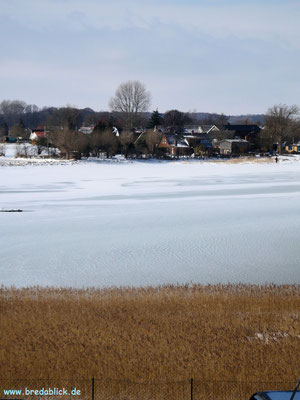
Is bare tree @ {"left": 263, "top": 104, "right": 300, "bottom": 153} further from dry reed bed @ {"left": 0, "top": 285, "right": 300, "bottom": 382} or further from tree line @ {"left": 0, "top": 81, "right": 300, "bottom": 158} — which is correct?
dry reed bed @ {"left": 0, "top": 285, "right": 300, "bottom": 382}

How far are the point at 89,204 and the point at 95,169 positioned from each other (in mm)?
24613

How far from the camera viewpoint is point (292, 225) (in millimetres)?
18719

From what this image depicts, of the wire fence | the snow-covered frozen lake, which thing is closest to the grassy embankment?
the wire fence

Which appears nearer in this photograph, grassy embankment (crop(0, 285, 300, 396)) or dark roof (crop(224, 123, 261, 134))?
A: grassy embankment (crop(0, 285, 300, 396))

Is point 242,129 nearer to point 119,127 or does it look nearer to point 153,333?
point 119,127

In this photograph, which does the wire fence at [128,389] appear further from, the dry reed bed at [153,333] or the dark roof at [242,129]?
the dark roof at [242,129]

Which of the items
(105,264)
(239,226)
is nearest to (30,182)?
(239,226)

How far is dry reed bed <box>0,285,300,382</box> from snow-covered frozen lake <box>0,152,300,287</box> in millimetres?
1107

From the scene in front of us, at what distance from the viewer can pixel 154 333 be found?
9203mm

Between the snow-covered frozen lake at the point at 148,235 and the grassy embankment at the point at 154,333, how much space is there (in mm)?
1110

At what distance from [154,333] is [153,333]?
17mm

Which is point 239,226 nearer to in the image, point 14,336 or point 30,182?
point 14,336

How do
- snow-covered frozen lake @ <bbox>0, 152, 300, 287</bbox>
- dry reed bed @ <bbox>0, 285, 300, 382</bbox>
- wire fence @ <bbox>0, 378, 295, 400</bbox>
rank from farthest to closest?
1. snow-covered frozen lake @ <bbox>0, 152, 300, 287</bbox>
2. dry reed bed @ <bbox>0, 285, 300, 382</bbox>
3. wire fence @ <bbox>0, 378, 295, 400</bbox>

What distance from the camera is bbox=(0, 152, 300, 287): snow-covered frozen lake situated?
12883 millimetres
